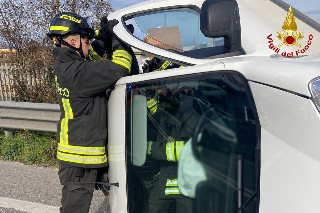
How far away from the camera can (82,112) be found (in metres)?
2.15

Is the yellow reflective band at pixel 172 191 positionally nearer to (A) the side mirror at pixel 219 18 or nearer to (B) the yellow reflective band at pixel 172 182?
(B) the yellow reflective band at pixel 172 182

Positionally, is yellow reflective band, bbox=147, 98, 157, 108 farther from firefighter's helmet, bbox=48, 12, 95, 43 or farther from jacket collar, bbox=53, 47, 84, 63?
firefighter's helmet, bbox=48, 12, 95, 43

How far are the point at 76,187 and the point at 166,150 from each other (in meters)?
0.87

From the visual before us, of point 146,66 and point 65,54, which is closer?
point 65,54

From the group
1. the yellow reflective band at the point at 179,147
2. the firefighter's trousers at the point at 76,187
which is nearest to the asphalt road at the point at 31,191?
the firefighter's trousers at the point at 76,187

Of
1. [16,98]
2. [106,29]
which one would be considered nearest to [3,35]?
[16,98]

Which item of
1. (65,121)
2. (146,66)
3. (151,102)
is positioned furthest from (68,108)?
(146,66)

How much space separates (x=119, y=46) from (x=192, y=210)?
1.22 meters

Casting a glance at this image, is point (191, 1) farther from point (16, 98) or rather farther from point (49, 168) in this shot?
point (16, 98)

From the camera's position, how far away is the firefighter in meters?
2.01

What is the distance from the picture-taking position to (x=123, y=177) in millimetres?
1881

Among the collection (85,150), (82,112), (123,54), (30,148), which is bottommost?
(30,148)

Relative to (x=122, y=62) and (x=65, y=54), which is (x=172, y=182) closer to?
(x=122, y=62)

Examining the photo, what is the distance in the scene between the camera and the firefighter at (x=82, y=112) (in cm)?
201
